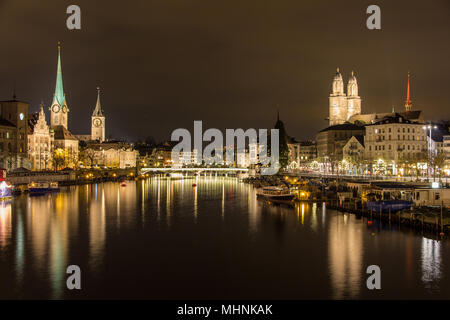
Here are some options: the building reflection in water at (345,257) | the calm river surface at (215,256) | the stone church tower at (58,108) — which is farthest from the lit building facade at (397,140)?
the stone church tower at (58,108)

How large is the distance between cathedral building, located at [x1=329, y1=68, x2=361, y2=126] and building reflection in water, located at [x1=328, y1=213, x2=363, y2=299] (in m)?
119

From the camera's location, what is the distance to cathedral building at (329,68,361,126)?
155 metres

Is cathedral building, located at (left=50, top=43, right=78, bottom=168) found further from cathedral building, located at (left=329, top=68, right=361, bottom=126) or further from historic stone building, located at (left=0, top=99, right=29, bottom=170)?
cathedral building, located at (left=329, top=68, right=361, bottom=126)

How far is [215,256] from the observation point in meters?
28.4

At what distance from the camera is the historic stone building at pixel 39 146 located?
317 feet

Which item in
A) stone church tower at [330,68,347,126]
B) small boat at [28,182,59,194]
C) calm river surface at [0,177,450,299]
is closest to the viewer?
calm river surface at [0,177,450,299]

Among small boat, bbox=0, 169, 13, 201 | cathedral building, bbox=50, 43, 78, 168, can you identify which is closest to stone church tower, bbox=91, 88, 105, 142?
cathedral building, bbox=50, 43, 78, 168

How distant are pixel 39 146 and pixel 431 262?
86.8m

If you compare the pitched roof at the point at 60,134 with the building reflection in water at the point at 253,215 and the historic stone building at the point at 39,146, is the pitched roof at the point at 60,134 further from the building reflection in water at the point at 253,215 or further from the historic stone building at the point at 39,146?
the building reflection in water at the point at 253,215

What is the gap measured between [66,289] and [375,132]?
7355 cm

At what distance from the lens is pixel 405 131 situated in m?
83.4

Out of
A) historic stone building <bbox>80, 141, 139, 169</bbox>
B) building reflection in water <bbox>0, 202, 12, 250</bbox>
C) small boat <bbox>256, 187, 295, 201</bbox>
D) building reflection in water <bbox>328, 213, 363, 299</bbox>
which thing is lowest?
building reflection in water <bbox>328, 213, 363, 299</bbox>

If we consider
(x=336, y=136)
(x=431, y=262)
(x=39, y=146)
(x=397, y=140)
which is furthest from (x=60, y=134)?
(x=431, y=262)
